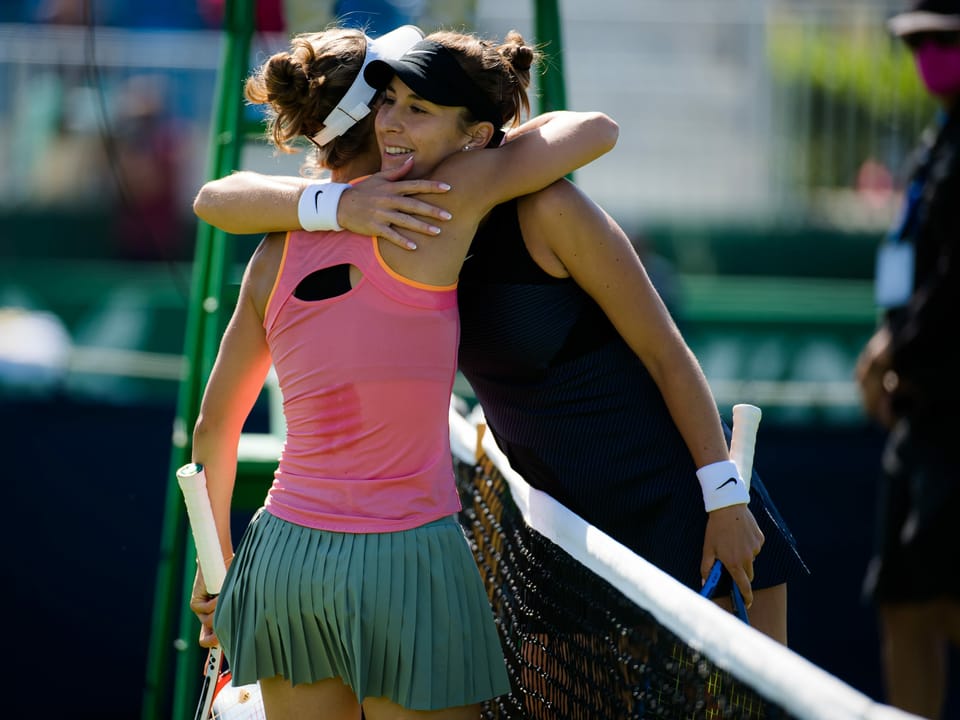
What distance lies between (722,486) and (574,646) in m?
0.36

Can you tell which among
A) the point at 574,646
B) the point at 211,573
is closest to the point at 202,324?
the point at 211,573

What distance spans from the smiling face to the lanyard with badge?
8.96 ft

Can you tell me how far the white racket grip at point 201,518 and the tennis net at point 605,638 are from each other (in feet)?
1.84

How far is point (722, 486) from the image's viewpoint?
235 centimetres

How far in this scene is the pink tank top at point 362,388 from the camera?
2.22 meters

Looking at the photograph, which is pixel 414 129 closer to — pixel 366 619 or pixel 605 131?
pixel 605 131

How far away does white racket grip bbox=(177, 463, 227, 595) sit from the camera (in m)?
2.38

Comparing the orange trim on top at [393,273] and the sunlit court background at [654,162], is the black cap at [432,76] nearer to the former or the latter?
the orange trim on top at [393,273]

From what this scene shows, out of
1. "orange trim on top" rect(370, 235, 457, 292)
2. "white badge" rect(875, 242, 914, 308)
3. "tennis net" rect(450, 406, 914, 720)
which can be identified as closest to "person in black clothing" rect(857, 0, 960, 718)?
"white badge" rect(875, 242, 914, 308)

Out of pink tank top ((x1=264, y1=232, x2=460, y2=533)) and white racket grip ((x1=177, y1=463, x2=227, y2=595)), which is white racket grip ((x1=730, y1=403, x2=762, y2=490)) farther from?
white racket grip ((x1=177, y1=463, x2=227, y2=595))

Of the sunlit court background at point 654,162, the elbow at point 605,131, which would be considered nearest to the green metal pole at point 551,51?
the elbow at point 605,131

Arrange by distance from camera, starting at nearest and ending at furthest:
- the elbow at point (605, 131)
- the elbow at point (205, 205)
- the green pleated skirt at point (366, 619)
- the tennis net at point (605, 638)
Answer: the tennis net at point (605, 638) < the green pleated skirt at point (366, 619) < the elbow at point (605, 131) < the elbow at point (205, 205)

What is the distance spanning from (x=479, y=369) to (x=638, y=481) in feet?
1.11

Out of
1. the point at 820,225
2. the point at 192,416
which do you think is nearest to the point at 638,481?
the point at 192,416
